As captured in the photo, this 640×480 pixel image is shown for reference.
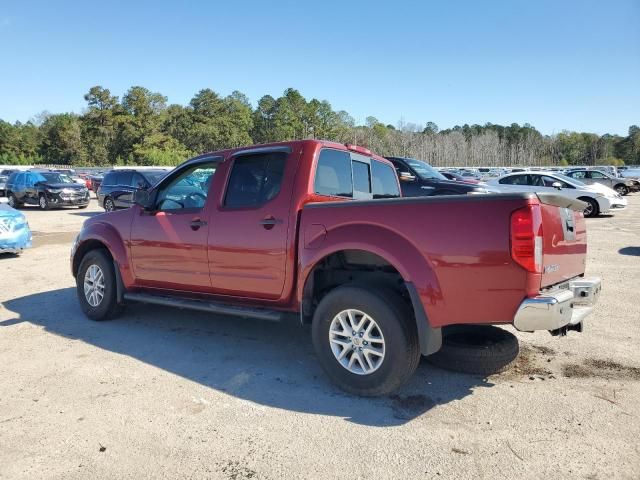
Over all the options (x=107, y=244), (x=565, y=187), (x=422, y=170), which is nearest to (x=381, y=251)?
(x=107, y=244)

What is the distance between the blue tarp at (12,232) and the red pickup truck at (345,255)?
222 inches

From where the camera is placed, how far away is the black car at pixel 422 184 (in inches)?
536

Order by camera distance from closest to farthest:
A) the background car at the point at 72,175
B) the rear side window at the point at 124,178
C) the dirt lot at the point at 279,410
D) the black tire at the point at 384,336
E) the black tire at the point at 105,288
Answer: the dirt lot at the point at 279,410 → the black tire at the point at 384,336 → the black tire at the point at 105,288 → the rear side window at the point at 124,178 → the background car at the point at 72,175

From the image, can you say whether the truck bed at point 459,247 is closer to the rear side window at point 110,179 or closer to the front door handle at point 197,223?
the front door handle at point 197,223

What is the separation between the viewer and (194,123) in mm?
90875

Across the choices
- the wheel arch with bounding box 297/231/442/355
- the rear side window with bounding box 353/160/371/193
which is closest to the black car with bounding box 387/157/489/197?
the rear side window with bounding box 353/160/371/193

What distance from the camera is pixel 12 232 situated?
415 inches

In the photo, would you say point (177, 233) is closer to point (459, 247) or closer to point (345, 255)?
point (345, 255)

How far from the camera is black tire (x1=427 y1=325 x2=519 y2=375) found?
4.28 meters

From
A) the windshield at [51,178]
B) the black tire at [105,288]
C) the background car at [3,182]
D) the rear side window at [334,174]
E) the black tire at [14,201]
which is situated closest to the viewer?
the rear side window at [334,174]

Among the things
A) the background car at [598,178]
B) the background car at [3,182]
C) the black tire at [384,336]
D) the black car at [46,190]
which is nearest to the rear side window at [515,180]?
the background car at [598,178]

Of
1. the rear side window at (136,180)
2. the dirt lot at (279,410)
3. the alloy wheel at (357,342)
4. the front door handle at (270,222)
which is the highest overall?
the rear side window at (136,180)

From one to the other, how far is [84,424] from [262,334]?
2.28 meters

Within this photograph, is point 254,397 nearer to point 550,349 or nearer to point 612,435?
Answer: point 612,435
